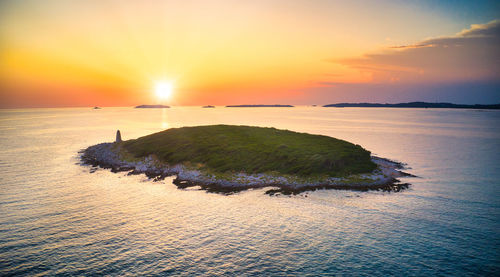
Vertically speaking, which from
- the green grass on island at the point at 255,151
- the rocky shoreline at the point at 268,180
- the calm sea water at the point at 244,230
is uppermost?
the green grass on island at the point at 255,151

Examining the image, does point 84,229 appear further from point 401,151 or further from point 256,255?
point 401,151

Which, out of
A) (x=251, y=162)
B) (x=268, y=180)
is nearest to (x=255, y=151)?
(x=251, y=162)

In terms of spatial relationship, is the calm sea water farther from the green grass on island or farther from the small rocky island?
the green grass on island

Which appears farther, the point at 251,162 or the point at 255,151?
the point at 255,151

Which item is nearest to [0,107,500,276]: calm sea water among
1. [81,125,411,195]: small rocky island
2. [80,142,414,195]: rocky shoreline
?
[80,142,414,195]: rocky shoreline

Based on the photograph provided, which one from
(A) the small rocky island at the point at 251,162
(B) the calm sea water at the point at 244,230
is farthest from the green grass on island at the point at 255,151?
(B) the calm sea water at the point at 244,230

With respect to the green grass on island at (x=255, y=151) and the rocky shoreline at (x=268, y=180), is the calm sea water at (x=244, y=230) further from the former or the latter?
the green grass on island at (x=255, y=151)

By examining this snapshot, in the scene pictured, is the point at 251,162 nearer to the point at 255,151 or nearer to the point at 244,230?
the point at 255,151

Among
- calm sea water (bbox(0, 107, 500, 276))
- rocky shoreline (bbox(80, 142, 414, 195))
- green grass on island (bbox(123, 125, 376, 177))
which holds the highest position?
green grass on island (bbox(123, 125, 376, 177))

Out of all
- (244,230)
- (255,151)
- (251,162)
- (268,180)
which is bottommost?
(244,230)
